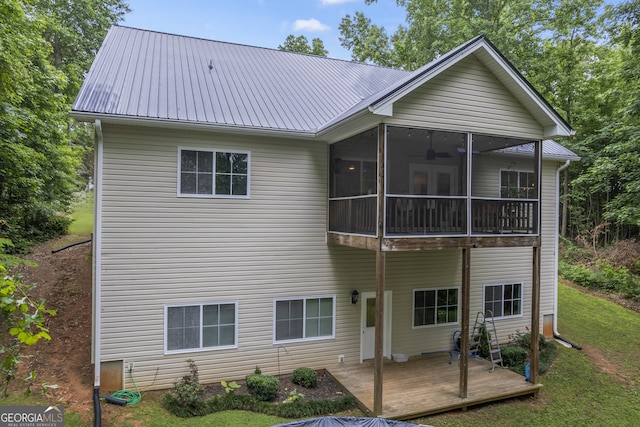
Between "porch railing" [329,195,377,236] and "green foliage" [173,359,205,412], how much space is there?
4.51 metres

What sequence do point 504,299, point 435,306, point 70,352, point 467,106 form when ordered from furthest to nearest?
point 504,299, point 435,306, point 70,352, point 467,106

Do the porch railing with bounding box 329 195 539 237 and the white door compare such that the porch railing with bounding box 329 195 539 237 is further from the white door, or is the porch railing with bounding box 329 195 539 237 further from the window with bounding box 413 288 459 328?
the window with bounding box 413 288 459 328

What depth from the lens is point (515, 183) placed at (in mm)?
11266

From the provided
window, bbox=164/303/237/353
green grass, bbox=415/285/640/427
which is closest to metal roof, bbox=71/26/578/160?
window, bbox=164/303/237/353

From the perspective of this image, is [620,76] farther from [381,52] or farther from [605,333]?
[381,52]

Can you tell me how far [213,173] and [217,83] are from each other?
313 centimetres

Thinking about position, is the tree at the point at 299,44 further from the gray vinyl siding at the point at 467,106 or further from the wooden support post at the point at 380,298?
the wooden support post at the point at 380,298

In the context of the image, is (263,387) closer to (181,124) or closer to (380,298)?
(380,298)

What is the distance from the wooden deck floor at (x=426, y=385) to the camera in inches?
283

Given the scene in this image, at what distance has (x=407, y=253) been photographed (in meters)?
9.83

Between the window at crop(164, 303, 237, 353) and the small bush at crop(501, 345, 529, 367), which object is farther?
the small bush at crop(501, 345, 529, 367)

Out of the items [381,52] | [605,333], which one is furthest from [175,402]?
[381,52]

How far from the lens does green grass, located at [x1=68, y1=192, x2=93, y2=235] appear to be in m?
20.0

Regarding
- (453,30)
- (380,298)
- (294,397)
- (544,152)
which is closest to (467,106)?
(380,298)
